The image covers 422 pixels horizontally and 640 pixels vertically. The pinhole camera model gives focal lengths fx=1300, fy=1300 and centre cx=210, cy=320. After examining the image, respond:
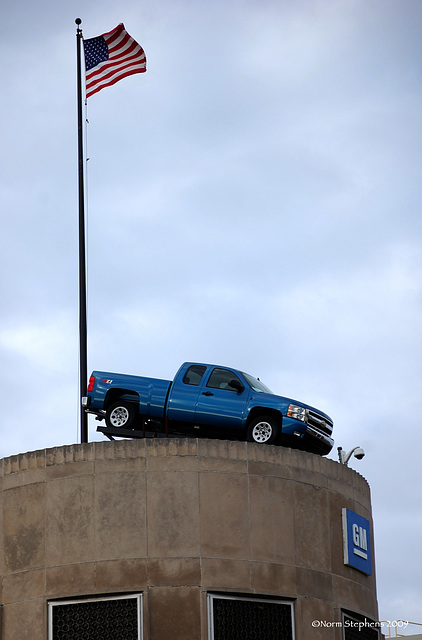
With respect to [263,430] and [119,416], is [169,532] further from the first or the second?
[119,416]

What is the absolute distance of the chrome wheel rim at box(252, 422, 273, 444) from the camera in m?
28.9

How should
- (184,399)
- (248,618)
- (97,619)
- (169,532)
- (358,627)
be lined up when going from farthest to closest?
Result: (184,399)
(358,627)
(169,532)
(248,618)
(97,619)

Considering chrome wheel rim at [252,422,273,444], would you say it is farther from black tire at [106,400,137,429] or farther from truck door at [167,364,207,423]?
black tire at [106,400,137,429]

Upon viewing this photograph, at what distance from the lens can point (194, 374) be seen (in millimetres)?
30391

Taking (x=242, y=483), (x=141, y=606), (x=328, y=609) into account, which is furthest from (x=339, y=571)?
(x=141, y=606)

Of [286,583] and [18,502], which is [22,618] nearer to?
[18,502]

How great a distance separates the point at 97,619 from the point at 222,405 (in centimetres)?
731

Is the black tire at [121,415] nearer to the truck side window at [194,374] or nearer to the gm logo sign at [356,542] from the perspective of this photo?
the truck side window at [194,374]

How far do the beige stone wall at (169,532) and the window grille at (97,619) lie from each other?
0.58 feet

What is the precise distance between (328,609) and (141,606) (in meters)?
3.71

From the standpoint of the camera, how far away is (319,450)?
30469 mm

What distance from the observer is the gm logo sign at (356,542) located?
2553cm

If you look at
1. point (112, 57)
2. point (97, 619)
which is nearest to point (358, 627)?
point (97, 619)

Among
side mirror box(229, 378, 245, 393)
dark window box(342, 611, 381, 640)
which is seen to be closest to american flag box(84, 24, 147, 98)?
side mirror box(229, 378, 245, 393)
